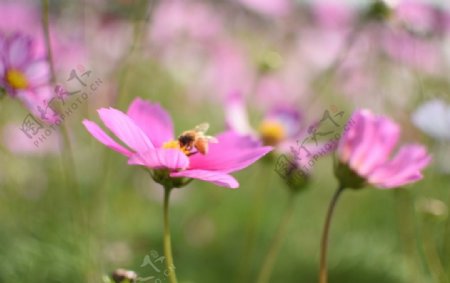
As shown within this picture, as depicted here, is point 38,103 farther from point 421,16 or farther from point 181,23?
point 181,23

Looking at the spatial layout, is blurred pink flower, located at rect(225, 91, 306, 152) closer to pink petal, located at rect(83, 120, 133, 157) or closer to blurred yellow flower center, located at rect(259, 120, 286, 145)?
blurred yellow flower center, located at rect(259, 120, 286, 145)

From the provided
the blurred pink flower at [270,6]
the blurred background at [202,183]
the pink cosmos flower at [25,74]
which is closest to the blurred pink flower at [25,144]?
the blurred background at [202,183]

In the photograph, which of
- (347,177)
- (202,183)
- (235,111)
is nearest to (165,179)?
(347,177)

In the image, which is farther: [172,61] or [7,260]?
[172,61]

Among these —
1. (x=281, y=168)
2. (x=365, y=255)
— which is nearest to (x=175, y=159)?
(x=281, y=168)

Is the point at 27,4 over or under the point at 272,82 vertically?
over

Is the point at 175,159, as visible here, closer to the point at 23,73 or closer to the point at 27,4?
the point at 23,73

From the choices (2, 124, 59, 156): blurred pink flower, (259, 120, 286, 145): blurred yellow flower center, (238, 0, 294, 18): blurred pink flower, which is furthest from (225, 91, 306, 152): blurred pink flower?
(238, 0, 294, 18): blurred pink flower
